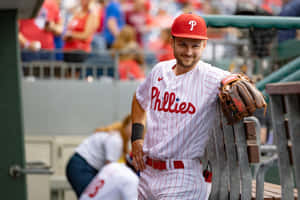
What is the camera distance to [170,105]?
11.9 feet

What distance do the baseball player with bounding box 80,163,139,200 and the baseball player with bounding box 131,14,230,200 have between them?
2.75 metres

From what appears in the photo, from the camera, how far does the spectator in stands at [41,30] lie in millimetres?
9750

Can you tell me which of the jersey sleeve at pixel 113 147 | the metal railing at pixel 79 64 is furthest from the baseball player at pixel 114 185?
the metal railing at pixel 79 64

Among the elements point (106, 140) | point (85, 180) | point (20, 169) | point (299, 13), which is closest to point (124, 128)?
point (106, 140)

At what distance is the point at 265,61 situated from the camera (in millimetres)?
8734

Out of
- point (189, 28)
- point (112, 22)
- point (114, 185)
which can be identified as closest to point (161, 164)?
point (189, 28)

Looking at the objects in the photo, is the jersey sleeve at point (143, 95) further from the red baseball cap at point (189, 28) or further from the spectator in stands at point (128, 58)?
the spectator in stands at point (128, 58)

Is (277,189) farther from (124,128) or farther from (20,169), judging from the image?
(124,128)

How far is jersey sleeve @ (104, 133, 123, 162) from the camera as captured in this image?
6.99 metres

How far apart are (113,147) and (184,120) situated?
139 inches

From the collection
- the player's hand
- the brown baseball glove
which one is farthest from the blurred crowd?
the brown baseball glove

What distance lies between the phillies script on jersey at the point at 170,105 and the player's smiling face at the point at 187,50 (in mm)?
220

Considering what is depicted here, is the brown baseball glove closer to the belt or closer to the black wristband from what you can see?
the belt

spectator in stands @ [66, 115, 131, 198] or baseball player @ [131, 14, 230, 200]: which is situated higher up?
baseball player @ [131, 14, 230, 200]
